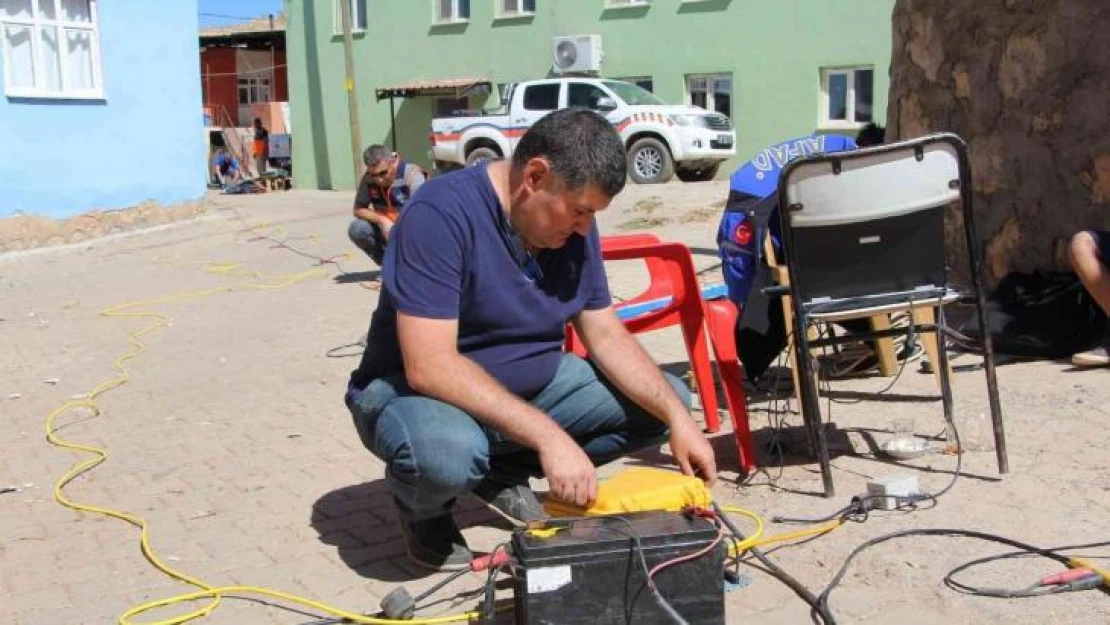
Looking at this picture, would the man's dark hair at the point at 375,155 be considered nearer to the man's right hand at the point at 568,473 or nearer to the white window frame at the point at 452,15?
the man's right hand at the point at 568,473

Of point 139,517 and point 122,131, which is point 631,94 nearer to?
point 122,131

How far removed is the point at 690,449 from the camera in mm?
3475

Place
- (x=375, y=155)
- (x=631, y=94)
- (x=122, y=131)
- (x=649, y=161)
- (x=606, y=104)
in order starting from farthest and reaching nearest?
1. (x=631, y=94)
2. (x=606, y=104)
3. (x=649, y=161)
4. (x=122, y=131)
5. (x=375, y=155)

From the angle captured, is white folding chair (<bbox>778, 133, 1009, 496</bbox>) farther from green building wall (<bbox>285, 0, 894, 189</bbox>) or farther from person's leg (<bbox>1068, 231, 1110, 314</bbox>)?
green building wall (<bbox>285, 0, 894, 189</bbox>)

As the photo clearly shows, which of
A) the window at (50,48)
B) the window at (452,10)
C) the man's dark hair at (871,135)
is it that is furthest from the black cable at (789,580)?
the window at (452,10)

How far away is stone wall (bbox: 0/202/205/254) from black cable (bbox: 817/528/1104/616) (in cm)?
1286

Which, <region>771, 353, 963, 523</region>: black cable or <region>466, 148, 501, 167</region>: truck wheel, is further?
<region>466, 148, 501, 167</region>: truck wheel

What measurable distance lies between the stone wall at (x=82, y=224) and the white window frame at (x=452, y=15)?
12221 millimetres

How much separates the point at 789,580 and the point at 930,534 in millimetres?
599

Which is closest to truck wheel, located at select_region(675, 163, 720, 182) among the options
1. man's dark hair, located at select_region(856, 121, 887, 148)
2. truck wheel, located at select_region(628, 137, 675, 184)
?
truck wheel, located at select_region(628, 137, 675, 184)

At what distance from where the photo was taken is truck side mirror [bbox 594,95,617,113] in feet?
70.0

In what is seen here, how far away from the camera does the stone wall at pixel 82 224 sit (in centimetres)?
1431

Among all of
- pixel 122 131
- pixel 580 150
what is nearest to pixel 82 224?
pixel 122 131

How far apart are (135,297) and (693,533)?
9150mm
